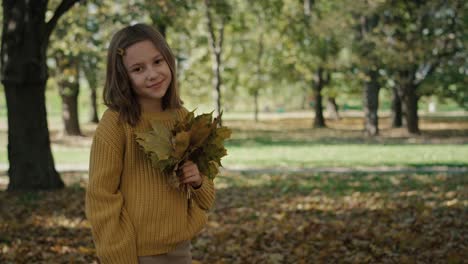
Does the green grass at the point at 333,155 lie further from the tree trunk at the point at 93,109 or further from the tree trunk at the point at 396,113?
the tree trunk at the point at 93,109

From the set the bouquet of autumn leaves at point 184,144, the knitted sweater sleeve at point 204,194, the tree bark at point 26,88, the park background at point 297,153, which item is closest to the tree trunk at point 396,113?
the park background at point 297,153

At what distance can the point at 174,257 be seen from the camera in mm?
2691

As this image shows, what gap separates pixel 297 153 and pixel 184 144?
16.2m

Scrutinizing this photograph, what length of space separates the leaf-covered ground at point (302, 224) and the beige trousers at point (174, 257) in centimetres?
321

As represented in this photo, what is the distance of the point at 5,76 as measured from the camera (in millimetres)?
9367

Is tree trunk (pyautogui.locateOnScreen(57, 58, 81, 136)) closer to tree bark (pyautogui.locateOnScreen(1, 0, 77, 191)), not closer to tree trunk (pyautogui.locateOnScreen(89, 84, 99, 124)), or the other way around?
tree trunk (pyautogui.locateOnScreen(89, 84, 99, 124))

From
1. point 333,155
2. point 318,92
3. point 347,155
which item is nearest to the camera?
point 347,155

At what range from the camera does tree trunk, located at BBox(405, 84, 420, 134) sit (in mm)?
24828

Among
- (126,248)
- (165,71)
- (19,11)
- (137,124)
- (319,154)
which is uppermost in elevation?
(19,11)

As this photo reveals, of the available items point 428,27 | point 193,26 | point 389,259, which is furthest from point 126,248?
point 193,26

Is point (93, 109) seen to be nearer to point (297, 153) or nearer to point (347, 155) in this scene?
point (297, 153)

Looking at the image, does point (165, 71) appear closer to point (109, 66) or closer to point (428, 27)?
point (109, 66)

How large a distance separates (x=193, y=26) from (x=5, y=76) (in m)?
21.9

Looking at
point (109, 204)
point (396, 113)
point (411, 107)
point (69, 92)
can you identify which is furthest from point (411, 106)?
point (109, 204)
